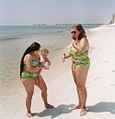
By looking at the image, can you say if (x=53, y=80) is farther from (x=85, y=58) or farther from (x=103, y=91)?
(x=85, y=58)

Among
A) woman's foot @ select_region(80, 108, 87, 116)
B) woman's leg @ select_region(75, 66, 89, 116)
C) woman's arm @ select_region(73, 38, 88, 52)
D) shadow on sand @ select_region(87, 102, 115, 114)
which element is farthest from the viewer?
shadow on sand @ select_region(87, 102, 115, 114)

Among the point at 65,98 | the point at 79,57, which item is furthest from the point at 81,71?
the point at 65,98

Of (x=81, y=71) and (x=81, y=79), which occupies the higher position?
(x=81, y=71)

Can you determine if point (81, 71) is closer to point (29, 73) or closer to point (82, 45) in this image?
point (82, 45)

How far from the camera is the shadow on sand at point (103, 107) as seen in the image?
11.7ft

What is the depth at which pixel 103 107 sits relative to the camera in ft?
12.1

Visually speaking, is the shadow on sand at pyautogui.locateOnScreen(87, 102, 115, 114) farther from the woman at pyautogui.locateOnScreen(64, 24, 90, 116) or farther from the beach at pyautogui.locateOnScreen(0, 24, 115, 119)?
the woman at pyautogui.locateOnScreen(64, 24, 90, 116)

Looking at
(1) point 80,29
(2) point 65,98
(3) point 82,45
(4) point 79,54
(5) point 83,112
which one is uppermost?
(1) point 80,29

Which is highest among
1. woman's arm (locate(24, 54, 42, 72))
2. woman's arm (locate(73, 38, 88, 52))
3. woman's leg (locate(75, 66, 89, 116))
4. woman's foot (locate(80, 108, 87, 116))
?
woman's arm (locate(73, 38, 88, 52))

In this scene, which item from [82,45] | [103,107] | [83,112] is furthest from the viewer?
[103,107]

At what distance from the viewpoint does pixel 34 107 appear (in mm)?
4137

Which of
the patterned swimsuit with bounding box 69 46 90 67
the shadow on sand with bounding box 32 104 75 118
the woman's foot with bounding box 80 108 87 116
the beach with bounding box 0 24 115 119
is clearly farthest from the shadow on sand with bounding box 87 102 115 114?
the patterned swimsuit with bounding box 69 46 90 67

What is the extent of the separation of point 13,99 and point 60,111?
5.17ft

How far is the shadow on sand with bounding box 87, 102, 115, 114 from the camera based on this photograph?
357 centimetres
